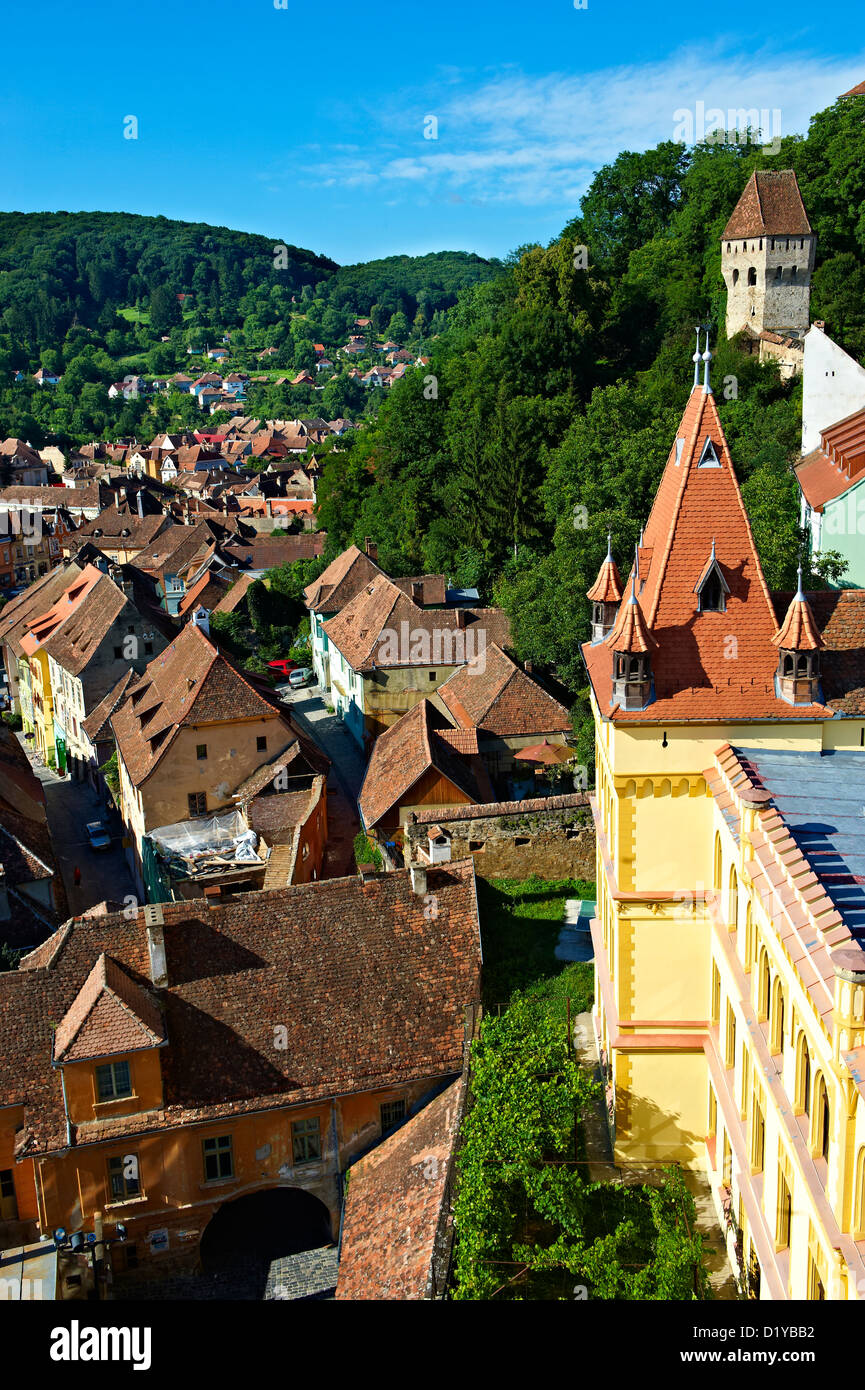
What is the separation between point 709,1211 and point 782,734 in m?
9.29

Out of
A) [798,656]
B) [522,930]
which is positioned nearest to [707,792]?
[798,656]

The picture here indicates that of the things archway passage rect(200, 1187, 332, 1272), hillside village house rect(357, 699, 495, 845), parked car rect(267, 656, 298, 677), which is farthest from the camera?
parked car rect(267, 656, 298, 677)

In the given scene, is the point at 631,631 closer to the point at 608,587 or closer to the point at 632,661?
the point at 632,661

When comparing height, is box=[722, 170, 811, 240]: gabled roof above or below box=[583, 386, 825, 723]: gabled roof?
above

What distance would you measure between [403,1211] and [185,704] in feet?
87.9

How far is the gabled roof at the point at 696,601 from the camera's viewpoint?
23.2 metres

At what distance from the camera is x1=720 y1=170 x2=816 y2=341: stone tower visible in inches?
2680

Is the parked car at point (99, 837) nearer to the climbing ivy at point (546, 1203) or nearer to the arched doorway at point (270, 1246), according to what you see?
the arched doorway at point (270, 1246)

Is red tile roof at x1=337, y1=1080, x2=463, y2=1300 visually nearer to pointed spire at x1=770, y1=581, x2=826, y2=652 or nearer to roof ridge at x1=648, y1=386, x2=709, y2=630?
roof ridge at x1=648, y1=386, x2=709, y2=630

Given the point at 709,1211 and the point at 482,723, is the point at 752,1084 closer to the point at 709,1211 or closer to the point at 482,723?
the point at 709,1211


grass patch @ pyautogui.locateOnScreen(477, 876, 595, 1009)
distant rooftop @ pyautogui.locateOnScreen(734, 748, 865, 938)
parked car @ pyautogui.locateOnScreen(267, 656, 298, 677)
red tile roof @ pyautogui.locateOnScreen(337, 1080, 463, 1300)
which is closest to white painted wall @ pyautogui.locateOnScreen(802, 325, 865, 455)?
grass patch @ pyautogui.locateOnScreen(477, 876, 595, 1009)

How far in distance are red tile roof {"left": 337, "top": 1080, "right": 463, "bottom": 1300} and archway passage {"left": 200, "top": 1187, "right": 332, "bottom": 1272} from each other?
201 cm

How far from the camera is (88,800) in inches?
2350
